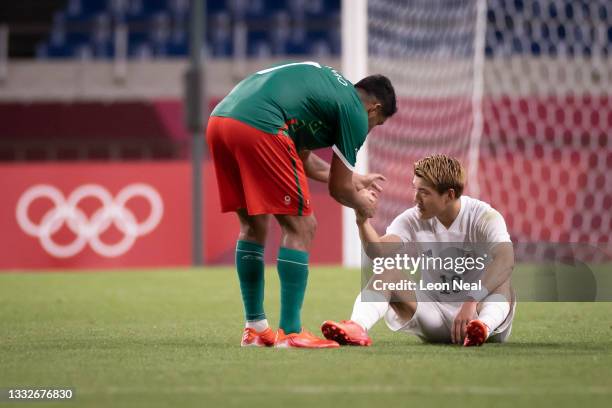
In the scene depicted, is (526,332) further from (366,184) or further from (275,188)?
(275,188)

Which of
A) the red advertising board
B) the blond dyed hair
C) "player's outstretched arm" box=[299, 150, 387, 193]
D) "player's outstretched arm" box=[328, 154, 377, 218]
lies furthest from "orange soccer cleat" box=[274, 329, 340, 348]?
the red advertising board

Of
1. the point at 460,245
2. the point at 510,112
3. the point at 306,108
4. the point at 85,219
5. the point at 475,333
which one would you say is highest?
the point at 306,108

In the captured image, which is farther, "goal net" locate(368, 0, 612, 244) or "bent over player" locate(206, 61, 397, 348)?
"goal net" locate(368, 0, 612, 244)

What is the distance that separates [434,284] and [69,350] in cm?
162

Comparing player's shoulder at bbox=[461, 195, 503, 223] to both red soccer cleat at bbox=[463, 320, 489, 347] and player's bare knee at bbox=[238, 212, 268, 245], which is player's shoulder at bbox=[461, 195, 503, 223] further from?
player's bare knee at bbox=[238, 212, 268, 245]

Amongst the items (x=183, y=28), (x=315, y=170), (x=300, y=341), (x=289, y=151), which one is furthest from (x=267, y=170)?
(x=183, y=28)

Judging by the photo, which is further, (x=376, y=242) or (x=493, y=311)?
(x=376, y=242)

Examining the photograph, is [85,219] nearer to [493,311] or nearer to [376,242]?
[376,242]

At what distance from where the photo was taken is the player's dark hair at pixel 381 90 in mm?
4883

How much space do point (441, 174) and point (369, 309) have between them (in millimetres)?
668

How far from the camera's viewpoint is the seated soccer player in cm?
470

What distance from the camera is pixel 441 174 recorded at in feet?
15.6

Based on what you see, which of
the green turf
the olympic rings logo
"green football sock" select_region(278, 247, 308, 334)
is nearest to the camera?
the green turf

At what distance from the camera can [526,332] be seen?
18.0ft
